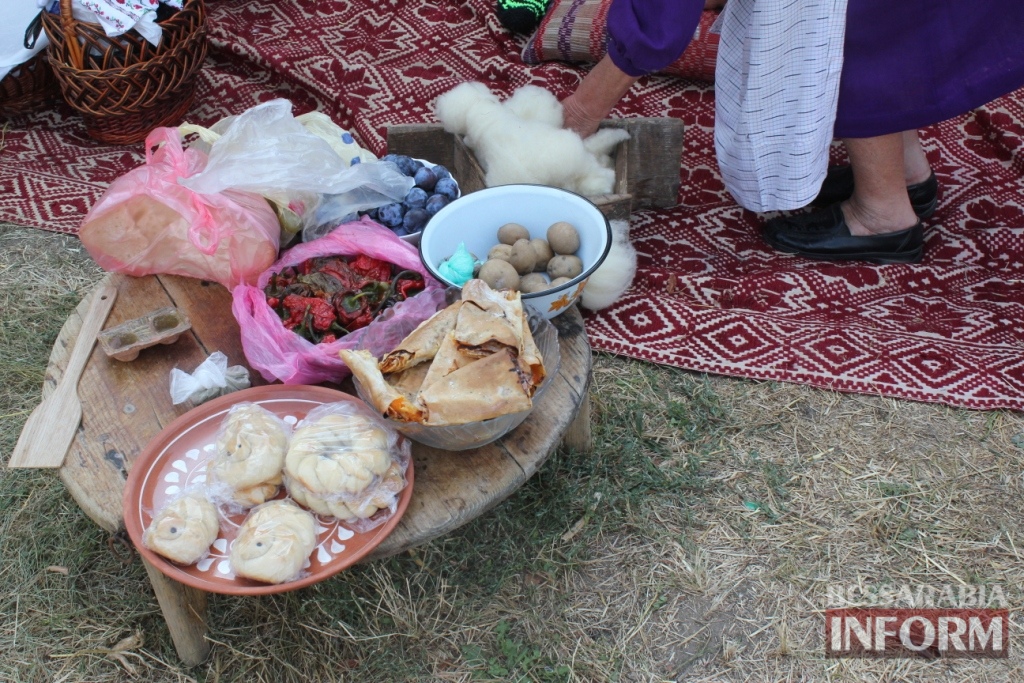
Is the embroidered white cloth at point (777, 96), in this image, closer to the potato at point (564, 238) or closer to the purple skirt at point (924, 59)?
the purple skirt at point (924, 59)

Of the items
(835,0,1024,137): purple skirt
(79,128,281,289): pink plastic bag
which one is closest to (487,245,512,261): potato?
(79,128,281,289): pink plastic bag

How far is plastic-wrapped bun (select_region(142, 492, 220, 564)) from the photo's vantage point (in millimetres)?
1225

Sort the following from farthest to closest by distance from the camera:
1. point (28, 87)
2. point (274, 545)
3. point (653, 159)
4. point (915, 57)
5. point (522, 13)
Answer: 1. point (522, 13)
2. point (28, 87)
3. point (653, 159)
4. point (915, 57)
5. point (274, 545)

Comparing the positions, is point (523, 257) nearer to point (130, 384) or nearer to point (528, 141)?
point (528, 141)

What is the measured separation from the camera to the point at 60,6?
2.66 m

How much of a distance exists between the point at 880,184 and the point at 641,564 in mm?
1308

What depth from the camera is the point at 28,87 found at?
303cm

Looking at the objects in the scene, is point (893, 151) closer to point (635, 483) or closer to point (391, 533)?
point (635, 483)

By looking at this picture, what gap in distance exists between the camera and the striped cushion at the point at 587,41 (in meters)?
2.98

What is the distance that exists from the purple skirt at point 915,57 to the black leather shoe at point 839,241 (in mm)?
352

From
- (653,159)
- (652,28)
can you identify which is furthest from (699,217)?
(652,28)

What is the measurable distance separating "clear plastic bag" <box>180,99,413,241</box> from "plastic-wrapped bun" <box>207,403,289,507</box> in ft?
1.95

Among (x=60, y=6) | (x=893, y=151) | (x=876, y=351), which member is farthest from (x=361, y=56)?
(x=876, y=351)

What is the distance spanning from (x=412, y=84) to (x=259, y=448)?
2.12 m
